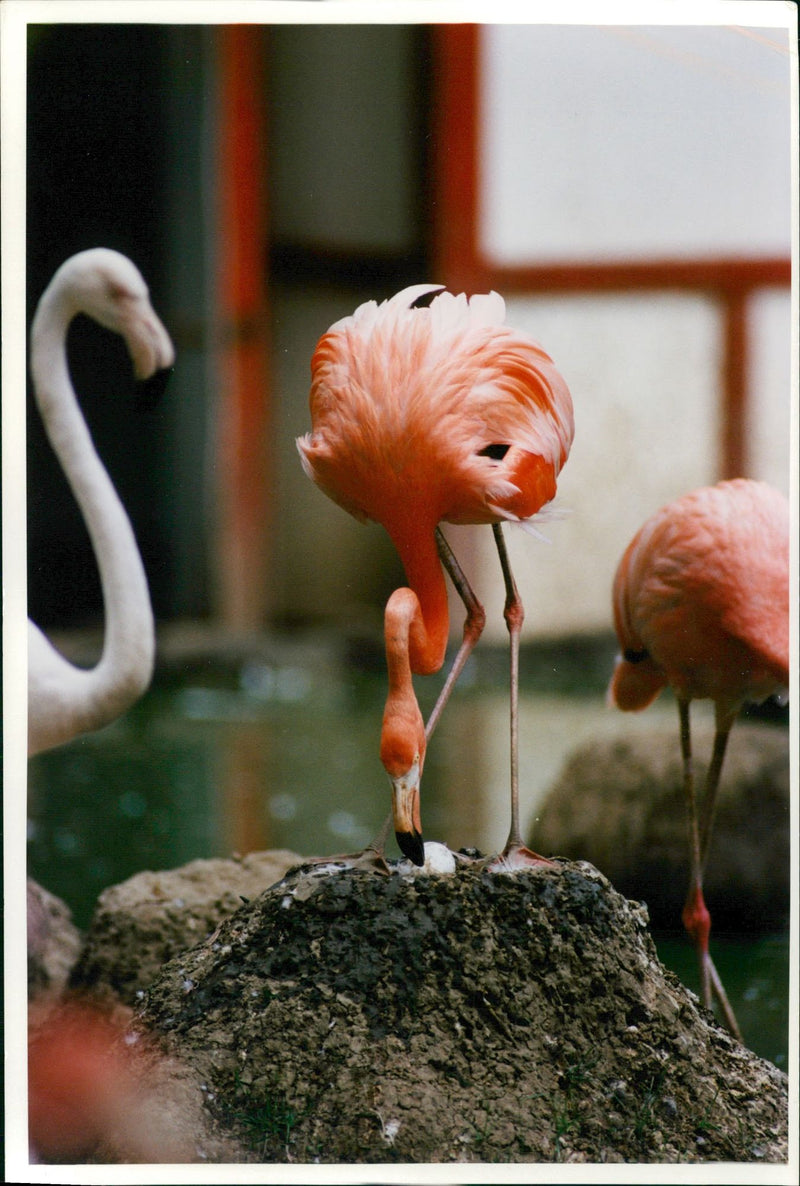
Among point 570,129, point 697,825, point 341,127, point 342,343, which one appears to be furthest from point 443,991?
point 341,127

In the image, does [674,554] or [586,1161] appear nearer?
[586,1161]

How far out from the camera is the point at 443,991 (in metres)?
2.00

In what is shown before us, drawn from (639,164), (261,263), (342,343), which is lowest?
(342,343)

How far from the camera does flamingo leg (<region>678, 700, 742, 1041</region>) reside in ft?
7.94

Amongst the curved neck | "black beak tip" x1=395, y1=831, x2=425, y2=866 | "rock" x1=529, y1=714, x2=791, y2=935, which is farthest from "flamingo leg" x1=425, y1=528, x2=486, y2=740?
"rock" x1=529, y1=714, x2=791, y2=935

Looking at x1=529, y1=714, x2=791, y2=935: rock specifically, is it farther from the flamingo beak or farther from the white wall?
the flamingo beak

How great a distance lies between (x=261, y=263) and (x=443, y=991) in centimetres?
432

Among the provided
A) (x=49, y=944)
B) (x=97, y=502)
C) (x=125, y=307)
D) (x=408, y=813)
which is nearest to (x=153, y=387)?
(x=125, y=307)

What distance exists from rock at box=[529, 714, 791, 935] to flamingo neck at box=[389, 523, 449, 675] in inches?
38.5

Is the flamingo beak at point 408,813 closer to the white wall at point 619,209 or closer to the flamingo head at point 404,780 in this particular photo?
the flamingo head at point 404,780

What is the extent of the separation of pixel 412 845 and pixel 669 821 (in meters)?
1.40

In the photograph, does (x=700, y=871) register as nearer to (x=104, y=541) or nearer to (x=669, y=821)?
(x=669, y=821)

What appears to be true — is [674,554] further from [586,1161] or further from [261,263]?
[261,263]

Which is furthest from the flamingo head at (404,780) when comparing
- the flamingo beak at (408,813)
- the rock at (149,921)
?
the rock at (149,921)
